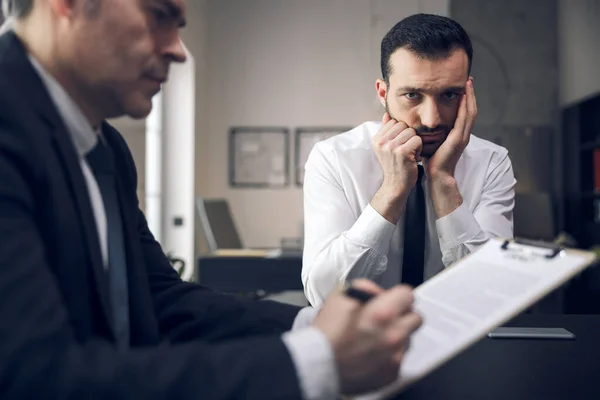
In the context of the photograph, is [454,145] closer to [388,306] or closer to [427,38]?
[427,38]

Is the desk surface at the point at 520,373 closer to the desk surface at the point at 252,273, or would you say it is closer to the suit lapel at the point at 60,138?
the suit lapel at the point at 60,138

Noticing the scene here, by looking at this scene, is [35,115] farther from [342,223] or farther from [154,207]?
[154,207]

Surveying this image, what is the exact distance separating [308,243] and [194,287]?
0.58m

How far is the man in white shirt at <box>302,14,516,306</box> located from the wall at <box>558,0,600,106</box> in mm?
3879

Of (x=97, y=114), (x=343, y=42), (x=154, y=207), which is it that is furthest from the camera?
(x=343, y=42)

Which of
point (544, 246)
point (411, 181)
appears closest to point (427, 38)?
point (411, 181)

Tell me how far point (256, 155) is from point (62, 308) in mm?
5158

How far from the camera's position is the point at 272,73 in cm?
572

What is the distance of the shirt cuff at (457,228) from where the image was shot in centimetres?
149

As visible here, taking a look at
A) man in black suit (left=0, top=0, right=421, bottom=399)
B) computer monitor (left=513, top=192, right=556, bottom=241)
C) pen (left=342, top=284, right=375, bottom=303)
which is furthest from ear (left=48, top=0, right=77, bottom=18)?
computer monitor (left=513, top=192, right=556, bottom=241)

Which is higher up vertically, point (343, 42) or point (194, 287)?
point (343, 42)

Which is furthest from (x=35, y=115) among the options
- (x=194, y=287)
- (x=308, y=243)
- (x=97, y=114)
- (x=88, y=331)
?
(x=308, y=243)

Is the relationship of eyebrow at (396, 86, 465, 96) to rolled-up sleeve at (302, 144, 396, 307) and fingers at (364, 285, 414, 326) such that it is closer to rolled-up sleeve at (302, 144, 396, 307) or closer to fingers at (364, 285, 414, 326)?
rolled-up sleeve at (302, 144, 396, 307)

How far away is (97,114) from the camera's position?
2.63 feet
